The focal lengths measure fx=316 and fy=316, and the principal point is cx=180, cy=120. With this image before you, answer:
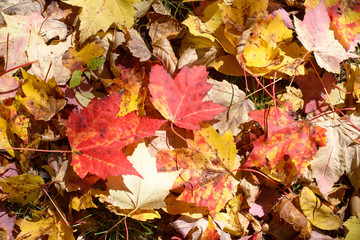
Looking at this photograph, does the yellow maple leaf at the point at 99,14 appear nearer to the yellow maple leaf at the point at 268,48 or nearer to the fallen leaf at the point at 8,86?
the fallen leaf at the point at 8,86

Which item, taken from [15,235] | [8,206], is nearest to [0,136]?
[8,206]

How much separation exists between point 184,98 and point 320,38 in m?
0.70

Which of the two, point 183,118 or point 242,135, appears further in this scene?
point 242,135

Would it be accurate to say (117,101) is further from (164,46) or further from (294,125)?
(294,125)

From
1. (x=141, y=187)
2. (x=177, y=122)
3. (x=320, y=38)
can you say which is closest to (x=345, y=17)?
(x=320, y=38)

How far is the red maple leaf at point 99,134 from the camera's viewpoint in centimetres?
122

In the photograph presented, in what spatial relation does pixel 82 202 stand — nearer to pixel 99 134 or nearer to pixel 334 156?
pixel 99 134

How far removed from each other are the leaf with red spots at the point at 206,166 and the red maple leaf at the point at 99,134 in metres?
0.18

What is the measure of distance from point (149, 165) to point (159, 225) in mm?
349

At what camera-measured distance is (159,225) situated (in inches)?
58.1

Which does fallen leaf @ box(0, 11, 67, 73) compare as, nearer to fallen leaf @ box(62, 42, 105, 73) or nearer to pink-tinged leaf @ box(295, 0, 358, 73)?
fallen leaf @ box(62, 42, 105, 73)

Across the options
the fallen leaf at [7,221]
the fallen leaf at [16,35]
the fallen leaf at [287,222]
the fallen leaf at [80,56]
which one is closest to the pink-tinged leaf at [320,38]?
the fallen leaf at [287,222]

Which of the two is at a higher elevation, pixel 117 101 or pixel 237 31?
pixel 237 31

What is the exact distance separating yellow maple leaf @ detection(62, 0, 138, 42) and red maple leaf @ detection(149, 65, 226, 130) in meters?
0.33
